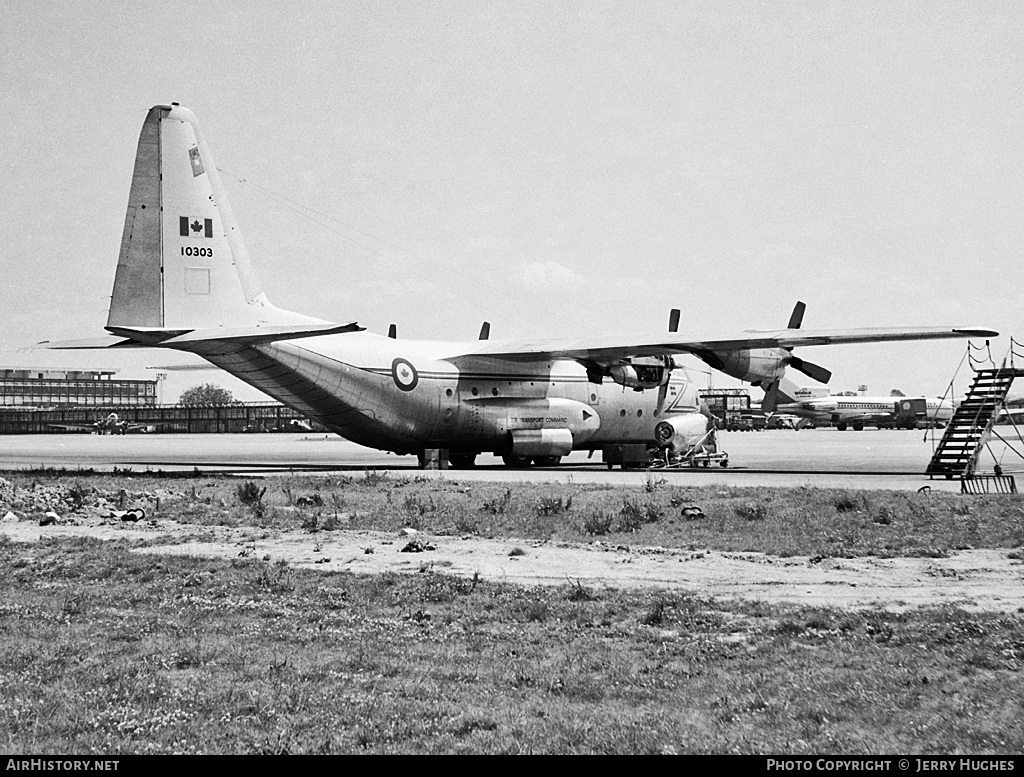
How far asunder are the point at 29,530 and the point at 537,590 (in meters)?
9.66

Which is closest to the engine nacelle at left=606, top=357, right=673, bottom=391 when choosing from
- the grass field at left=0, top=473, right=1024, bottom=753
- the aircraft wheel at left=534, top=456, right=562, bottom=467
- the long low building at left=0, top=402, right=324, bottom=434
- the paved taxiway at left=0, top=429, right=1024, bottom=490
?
the paved taxiway at left=0, top=429, right=1024, bottom=490

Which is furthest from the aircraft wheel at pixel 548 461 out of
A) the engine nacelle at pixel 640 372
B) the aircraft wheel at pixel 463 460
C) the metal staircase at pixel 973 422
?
the metal staircase at pixel 973 422

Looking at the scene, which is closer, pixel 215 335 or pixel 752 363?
pixel 215 335

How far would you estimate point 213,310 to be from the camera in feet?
81.3

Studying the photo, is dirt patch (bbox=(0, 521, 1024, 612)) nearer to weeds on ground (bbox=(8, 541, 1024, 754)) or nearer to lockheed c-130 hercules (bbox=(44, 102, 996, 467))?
weeds on ground (bbox=(8, 541, 1024, 754))

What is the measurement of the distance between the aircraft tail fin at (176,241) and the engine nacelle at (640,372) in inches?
494

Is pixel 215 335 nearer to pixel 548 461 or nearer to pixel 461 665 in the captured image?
pixel 548 461

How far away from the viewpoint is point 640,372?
33.2 m

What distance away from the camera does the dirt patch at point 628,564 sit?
10109 millimetres

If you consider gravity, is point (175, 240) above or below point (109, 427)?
above

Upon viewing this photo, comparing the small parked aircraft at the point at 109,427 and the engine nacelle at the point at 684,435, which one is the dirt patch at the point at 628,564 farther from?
the small parked aircraft at the point at 109,427

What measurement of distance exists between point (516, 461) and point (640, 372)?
17.6 ft

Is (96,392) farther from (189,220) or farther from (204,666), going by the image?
(204,666)

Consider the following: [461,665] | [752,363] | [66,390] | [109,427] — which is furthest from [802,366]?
[66,390]
